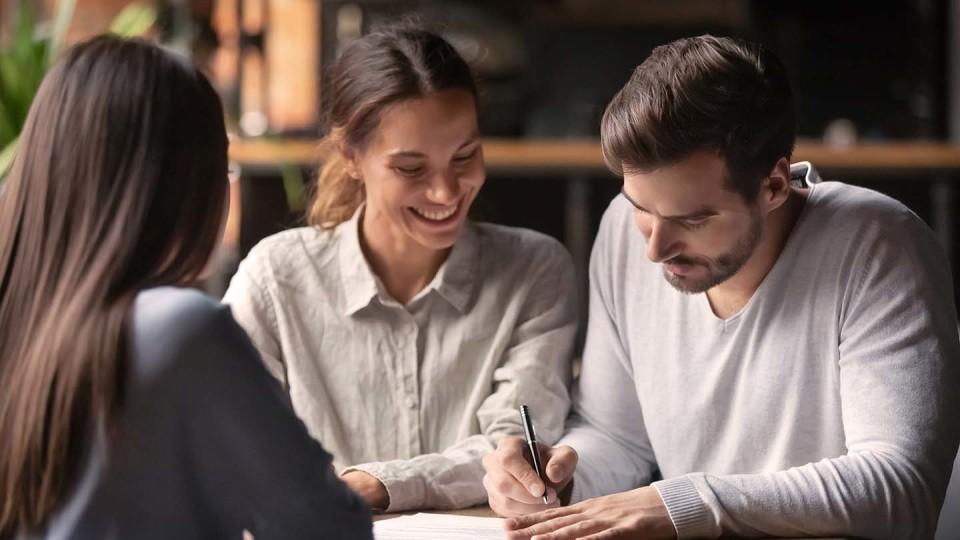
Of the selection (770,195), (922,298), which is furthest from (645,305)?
(922,298)

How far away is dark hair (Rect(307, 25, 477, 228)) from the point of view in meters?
1.84

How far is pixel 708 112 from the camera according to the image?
151 centimetres

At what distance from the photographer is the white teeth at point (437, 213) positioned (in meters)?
1.86

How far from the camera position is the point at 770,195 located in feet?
5.16

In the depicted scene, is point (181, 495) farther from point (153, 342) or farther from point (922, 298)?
point (922, 298)

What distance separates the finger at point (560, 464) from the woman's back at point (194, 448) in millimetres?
483

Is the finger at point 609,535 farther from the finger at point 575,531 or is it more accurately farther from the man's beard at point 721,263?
the man's beard at point 721,263

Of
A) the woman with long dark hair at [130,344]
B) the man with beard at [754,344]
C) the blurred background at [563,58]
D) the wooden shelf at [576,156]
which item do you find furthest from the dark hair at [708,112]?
the blurred background at [563,58]

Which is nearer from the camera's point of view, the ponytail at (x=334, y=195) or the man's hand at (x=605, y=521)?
the man's hand at (x=605, y=521)

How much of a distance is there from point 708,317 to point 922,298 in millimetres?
275

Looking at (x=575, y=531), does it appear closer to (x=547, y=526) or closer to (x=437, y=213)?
(x=547, y=526)

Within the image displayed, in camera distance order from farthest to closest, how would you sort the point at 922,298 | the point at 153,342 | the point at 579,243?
the point at 579,243, the point at 922,298, the point at 153,342

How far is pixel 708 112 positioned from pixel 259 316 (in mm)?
725

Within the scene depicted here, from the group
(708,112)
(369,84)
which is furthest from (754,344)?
(369,84)
